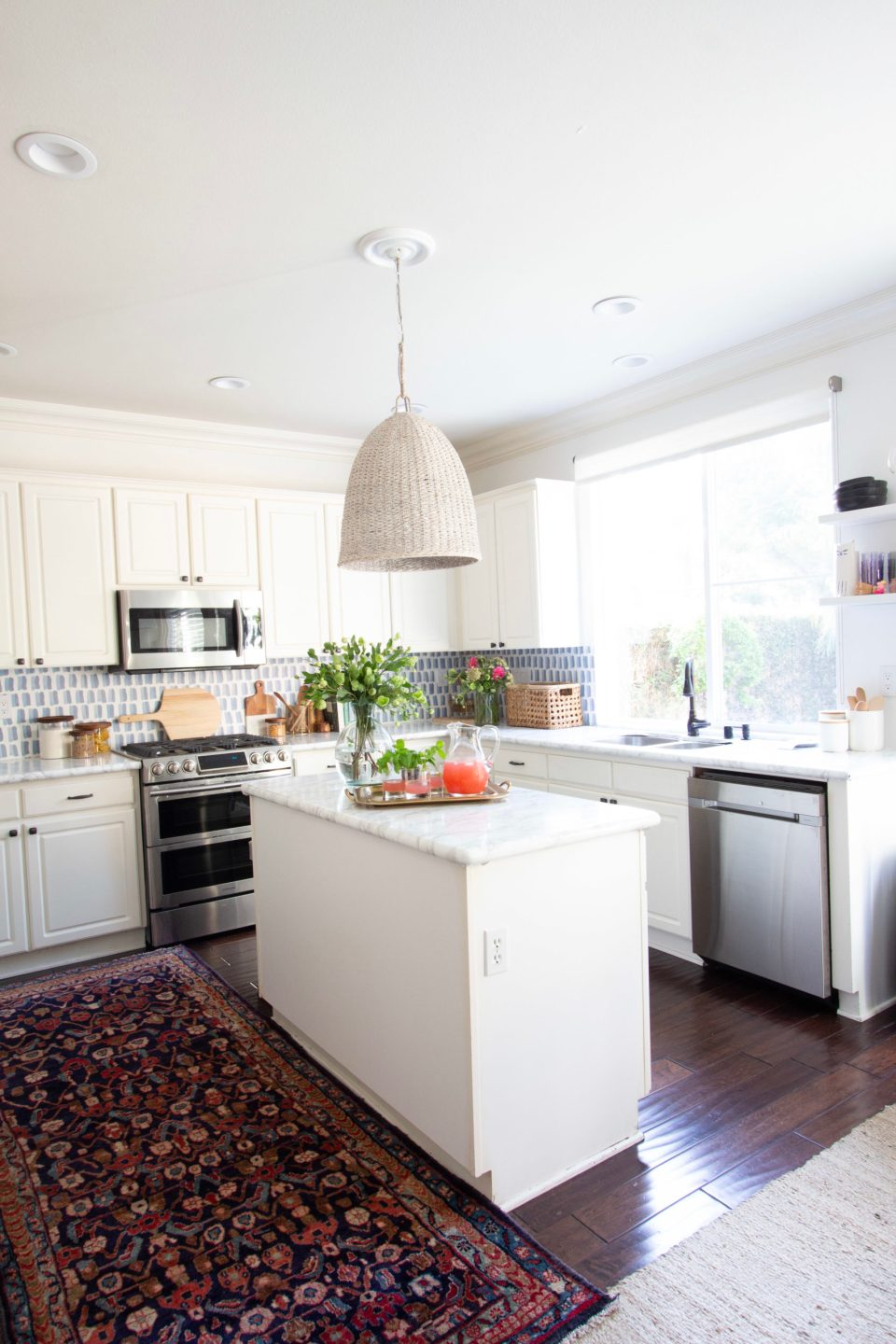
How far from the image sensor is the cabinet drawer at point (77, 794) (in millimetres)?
3729

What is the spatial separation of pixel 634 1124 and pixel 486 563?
3.44 meters

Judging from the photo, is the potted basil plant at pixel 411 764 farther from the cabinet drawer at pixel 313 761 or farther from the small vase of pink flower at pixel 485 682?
the small vase of pink flower at pixel 485 682

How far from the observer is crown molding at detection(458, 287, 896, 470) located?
131 inches

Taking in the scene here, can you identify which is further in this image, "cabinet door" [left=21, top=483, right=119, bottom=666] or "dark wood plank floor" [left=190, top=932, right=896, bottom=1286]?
"cabinet door" [left=21, top=483, right=119, bottom=666]

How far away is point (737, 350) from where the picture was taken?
379 cm

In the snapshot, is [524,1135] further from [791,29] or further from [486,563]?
[486,563]

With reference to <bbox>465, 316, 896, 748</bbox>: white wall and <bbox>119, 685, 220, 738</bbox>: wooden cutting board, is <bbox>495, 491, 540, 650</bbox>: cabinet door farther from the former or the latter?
<bbox>119, 685, 220, 738</bbox>: wooden cutting board

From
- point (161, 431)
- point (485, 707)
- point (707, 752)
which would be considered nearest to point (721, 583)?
point (707, 752)

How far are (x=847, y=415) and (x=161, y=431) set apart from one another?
348 centimetres

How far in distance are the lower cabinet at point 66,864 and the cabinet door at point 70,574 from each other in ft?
2.34

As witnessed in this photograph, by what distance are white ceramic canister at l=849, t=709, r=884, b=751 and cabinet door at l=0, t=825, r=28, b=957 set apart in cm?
362

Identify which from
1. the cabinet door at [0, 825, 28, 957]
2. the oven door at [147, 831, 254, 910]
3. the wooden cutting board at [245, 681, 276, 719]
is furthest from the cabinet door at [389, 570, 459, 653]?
the cabinet door at [0, 825, 28, 957]

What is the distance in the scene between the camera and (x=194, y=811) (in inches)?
162

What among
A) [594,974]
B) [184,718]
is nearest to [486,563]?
[184,718]
